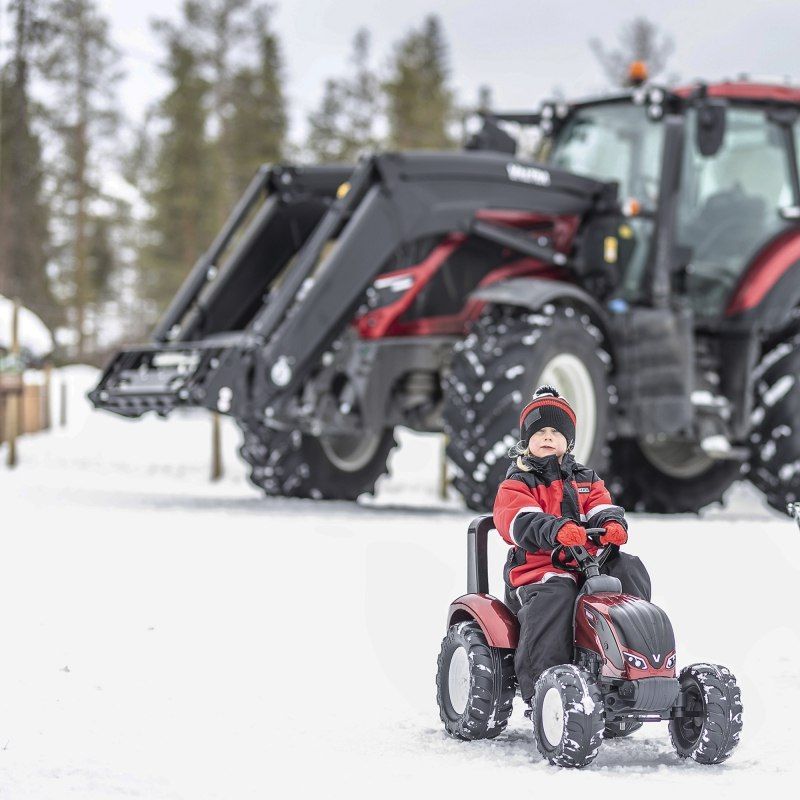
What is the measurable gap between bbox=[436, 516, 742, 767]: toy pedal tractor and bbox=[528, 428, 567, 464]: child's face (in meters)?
0.30

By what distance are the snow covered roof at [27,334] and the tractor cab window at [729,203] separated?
54.8ft

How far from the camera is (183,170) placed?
46.3 m

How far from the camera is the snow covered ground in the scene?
4102mm

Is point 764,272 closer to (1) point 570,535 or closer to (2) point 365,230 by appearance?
(2) point 365,230

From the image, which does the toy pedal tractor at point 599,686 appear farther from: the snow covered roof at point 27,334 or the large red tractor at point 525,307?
the snow covered roof at point 27,334

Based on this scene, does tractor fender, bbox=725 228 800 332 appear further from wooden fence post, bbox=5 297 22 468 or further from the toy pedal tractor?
wooden fence post, bbox=5 297 22 468

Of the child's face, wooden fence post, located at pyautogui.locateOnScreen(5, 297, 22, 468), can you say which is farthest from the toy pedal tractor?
wooden fence post, located at pyautogui.locateOnScreen(5, 297, 22, 468)

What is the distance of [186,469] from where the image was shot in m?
17.5

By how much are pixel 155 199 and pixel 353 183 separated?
38818 millimetres

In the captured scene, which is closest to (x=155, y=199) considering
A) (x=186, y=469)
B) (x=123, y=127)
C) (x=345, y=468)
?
(x=123, y=127)

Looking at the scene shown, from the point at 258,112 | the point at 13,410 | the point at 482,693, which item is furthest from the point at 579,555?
the point at 258,112

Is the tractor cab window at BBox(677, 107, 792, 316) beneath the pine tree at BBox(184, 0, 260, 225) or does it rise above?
beneath

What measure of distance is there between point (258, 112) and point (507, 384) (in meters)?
36.8

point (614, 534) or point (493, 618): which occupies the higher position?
point (614, 534)
